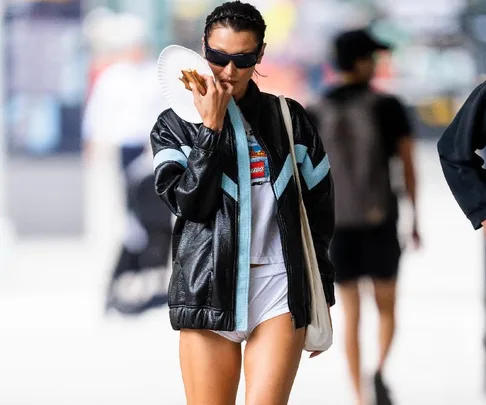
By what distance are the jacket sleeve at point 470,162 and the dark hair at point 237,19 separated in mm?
621

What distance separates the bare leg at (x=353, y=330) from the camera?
620cm

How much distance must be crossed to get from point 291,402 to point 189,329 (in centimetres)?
313

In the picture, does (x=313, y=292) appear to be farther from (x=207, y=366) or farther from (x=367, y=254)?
(x=367, y=254)

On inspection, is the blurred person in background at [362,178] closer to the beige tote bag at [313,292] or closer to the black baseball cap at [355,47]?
the black baseball cap at [355,47]

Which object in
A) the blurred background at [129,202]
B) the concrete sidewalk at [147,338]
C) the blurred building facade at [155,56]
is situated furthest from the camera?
the blurred building facade at [155,56]

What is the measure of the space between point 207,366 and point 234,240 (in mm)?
367

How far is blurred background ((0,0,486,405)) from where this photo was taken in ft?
24.9

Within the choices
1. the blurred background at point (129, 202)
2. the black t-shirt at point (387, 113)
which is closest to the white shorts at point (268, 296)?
the black t-shirt at point (387, 113)

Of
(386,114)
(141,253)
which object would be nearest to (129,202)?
(141,253)

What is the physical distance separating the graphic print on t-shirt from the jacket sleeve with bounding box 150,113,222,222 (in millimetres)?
130

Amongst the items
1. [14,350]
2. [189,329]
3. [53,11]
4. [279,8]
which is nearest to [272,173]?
[189,329]

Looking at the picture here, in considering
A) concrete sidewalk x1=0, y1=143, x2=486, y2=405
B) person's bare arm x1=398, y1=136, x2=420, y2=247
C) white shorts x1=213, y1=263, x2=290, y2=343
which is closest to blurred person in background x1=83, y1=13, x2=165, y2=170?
concrete sidewalk x1=0, y1=143, x2=486, y2=405

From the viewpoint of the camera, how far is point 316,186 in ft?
13.2

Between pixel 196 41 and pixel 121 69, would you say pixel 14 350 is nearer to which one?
pixel 121 69
